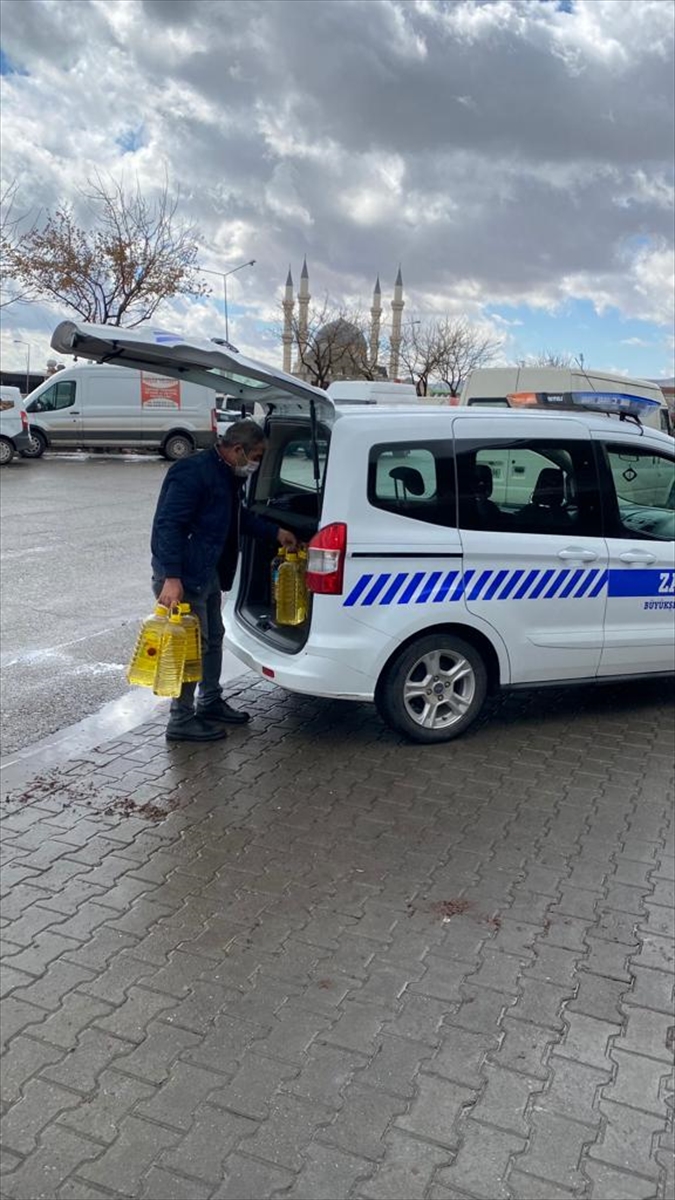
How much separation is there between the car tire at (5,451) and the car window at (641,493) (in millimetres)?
19078

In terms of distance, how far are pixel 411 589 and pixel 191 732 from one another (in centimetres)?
149

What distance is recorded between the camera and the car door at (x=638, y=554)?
528 centimetres

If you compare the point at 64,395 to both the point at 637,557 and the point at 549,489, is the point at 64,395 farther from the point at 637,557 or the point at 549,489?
the point at 637,557

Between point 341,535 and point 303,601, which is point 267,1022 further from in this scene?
point 303,601

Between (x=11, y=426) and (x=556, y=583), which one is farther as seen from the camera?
(x=11, y=426)

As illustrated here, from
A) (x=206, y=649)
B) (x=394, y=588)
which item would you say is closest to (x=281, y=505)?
(x=206, y=649)

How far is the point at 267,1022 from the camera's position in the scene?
2.82 meters

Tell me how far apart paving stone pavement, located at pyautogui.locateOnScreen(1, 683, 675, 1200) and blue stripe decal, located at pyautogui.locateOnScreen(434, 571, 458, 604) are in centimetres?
89

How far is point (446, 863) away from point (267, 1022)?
4.00 feet

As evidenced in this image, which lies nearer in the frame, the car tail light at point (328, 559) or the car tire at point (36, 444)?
the car tail light at point (328, 559)

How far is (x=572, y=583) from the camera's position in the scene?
516 centimetres

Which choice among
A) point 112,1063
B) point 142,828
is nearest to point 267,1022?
point 112,1063

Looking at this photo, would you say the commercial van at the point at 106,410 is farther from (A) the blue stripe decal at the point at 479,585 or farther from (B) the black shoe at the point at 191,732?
(A) the blue stripe decal at the point at 479,585

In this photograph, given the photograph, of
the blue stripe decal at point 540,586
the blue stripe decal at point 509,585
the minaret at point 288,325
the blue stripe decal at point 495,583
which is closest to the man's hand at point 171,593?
the blue stripe decal at point 495,583
